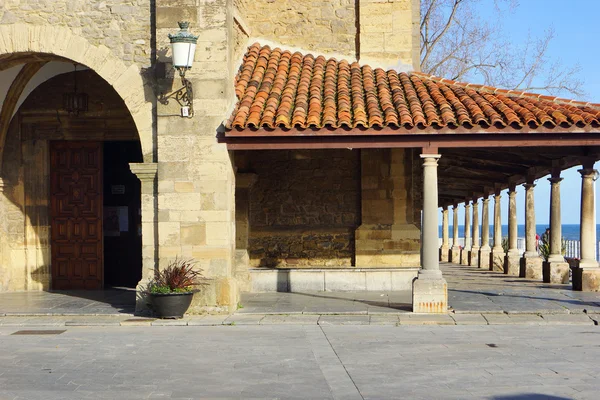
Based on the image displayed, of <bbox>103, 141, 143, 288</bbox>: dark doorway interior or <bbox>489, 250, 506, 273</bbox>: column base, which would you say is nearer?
<bbox>103, 141, 143, 288</bbox>: dark doorway interior

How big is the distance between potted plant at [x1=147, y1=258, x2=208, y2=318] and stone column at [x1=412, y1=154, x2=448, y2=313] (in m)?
3.35

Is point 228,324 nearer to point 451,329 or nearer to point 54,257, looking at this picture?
point 451,329

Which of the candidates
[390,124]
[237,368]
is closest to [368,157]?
[390,124]

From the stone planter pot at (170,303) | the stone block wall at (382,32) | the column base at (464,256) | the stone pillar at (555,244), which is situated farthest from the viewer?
the column base at (464,256)

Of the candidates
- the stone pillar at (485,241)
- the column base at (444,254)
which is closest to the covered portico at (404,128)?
the stone pillar at (485,241)

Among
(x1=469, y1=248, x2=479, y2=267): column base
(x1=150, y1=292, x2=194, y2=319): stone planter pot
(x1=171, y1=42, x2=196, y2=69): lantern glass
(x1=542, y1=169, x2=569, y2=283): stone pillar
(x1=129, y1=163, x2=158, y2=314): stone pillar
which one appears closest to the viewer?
(x1=150, y1=292, x2=194, y2=319): stone planter pot

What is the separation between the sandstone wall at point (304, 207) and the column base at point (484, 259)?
10232 millimetres

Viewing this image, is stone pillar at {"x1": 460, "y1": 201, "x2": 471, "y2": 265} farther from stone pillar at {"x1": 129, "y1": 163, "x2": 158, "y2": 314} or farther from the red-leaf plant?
stone pillar at {"x1": 129, "y1": 163, "x2": 158, "y2": 314}

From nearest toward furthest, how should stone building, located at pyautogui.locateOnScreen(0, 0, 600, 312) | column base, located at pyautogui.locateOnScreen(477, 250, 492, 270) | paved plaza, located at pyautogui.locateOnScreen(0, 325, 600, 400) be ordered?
paved plaza, located at pyautogui.locateOnScreen(0, 325, 600, 400) → stone building, located at pyautogui.locateOnScreen(0, 0, 600, 312) → column base, located at pyautogui.locateOnScreen(477, 250, 492, 270)

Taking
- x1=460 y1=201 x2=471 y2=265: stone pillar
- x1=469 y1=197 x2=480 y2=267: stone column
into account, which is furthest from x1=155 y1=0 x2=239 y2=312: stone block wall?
x1=460 y1=201 x2=471 y2=265: stone pillar

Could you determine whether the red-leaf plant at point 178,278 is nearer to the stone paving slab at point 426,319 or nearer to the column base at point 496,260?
the stone paving slab at point 426,319

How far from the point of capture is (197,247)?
43.6 ft

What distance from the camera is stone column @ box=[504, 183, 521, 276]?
73.6 ft

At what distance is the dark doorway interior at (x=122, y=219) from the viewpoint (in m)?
17.2
